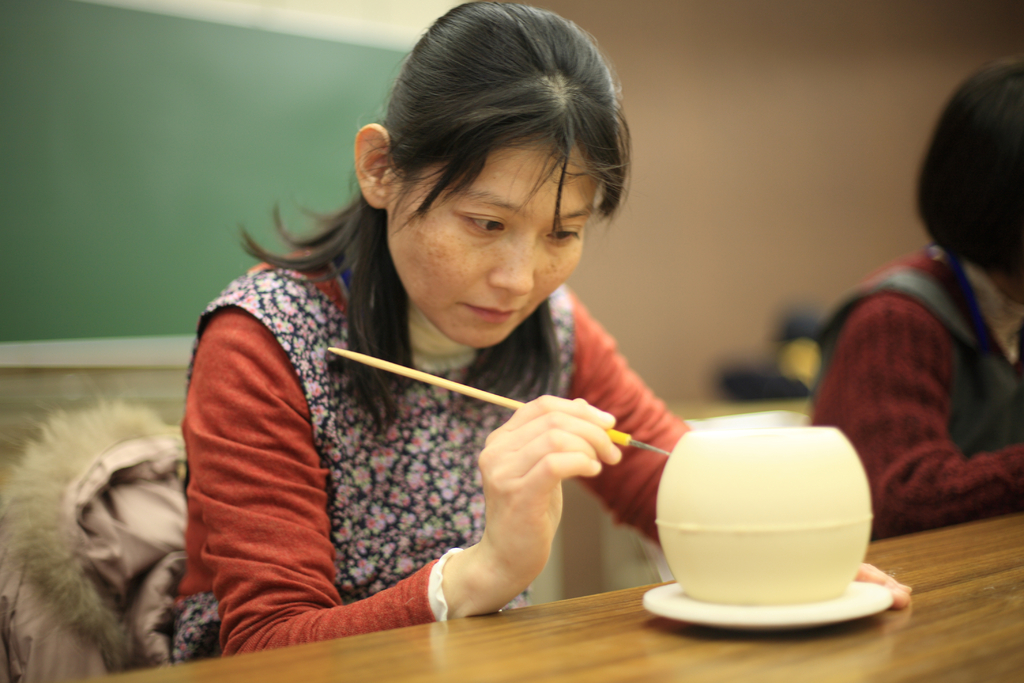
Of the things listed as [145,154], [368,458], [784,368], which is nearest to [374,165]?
[368,458]

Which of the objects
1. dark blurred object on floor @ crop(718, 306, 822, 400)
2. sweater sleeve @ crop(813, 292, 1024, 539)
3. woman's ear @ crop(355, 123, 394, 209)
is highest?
woman's ear @ crop(355, 123, 394, 209)

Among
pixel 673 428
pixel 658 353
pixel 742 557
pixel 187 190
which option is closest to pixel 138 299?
pixel 187 190

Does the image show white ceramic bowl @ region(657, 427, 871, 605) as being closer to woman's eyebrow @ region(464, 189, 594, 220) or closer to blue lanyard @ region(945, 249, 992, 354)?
woman's eyebrow @ region(464, 189, 594, 220)

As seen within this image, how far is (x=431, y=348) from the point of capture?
1.07m

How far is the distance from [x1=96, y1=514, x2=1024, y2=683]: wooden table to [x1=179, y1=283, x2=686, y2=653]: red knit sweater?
0.17m

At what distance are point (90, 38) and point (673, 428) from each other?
1625 mm

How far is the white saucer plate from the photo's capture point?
510 mm

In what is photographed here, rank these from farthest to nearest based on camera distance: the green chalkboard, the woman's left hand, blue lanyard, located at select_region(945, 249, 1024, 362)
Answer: the green chalkboard
blue lanyard, located at select_region(945, 249, 1024, 362)
the woman's left hand

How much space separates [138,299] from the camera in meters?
1.96

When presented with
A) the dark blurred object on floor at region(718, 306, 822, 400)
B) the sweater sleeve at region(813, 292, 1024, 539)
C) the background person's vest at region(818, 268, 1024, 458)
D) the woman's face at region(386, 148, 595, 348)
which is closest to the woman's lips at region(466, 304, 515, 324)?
the woman's face at region(386, 148, 595, 348)

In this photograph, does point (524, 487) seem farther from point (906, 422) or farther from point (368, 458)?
point (906, 422)

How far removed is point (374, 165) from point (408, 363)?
9.9 inches

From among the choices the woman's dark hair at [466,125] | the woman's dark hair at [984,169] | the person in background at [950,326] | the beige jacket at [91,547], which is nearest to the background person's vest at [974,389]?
the person in background at [950,326]

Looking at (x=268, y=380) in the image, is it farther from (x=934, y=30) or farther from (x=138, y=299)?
(x=934, y=30)
